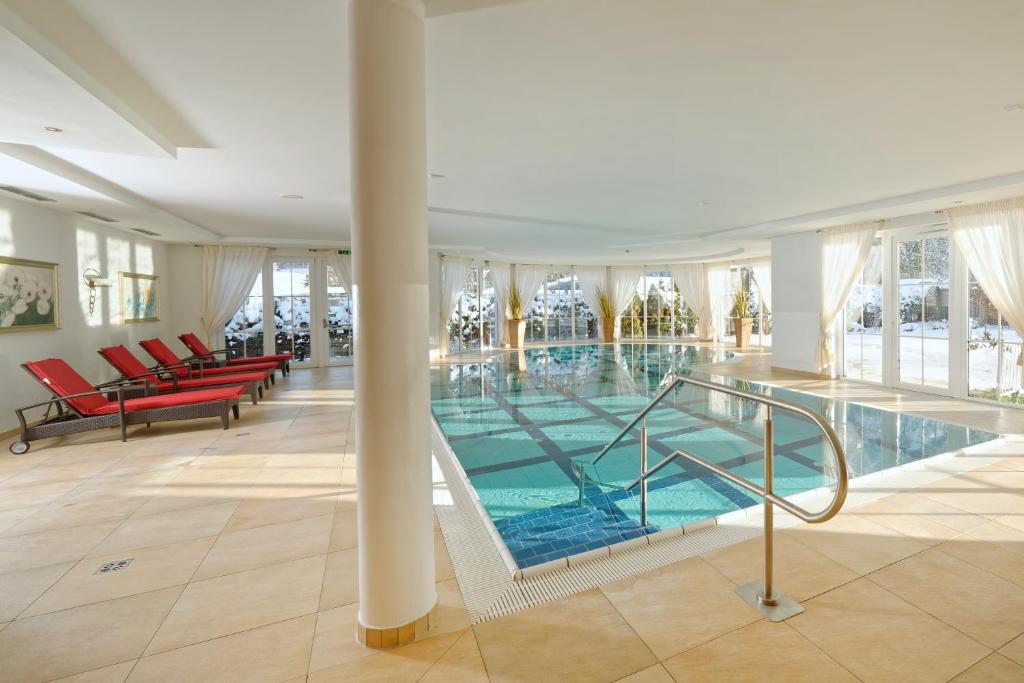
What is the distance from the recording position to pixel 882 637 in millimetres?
1974

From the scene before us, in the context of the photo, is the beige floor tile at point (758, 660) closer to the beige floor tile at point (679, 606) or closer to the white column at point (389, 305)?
the beige floor tile at point (679, 606)

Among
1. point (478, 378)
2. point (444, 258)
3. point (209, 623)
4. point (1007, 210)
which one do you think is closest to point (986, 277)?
point (1007, 210)

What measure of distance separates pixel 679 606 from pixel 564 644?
0.58 m

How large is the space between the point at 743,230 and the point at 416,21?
26.8 feet

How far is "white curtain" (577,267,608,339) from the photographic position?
53.9ft

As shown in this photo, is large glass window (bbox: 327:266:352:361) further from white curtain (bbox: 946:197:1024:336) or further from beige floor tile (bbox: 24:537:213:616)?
white curtain (bbox: 946:197:1024:336)

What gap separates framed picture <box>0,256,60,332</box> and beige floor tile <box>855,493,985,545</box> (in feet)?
26.8

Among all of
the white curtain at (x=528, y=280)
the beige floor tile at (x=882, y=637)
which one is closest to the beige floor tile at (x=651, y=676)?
the beige floor tile at (x=882, y=637)

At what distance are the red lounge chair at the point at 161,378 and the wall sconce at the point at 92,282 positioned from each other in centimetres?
75

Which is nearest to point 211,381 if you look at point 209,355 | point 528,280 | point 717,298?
point 209,355

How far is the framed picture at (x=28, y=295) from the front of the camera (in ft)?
18.0

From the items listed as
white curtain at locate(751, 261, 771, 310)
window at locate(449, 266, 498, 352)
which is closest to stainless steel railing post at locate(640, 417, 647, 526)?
window at locate(449, 266, 498, 352)

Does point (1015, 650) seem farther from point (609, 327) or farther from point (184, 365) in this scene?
point (609, 327)

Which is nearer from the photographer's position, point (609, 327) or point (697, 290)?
point (697, 290)
